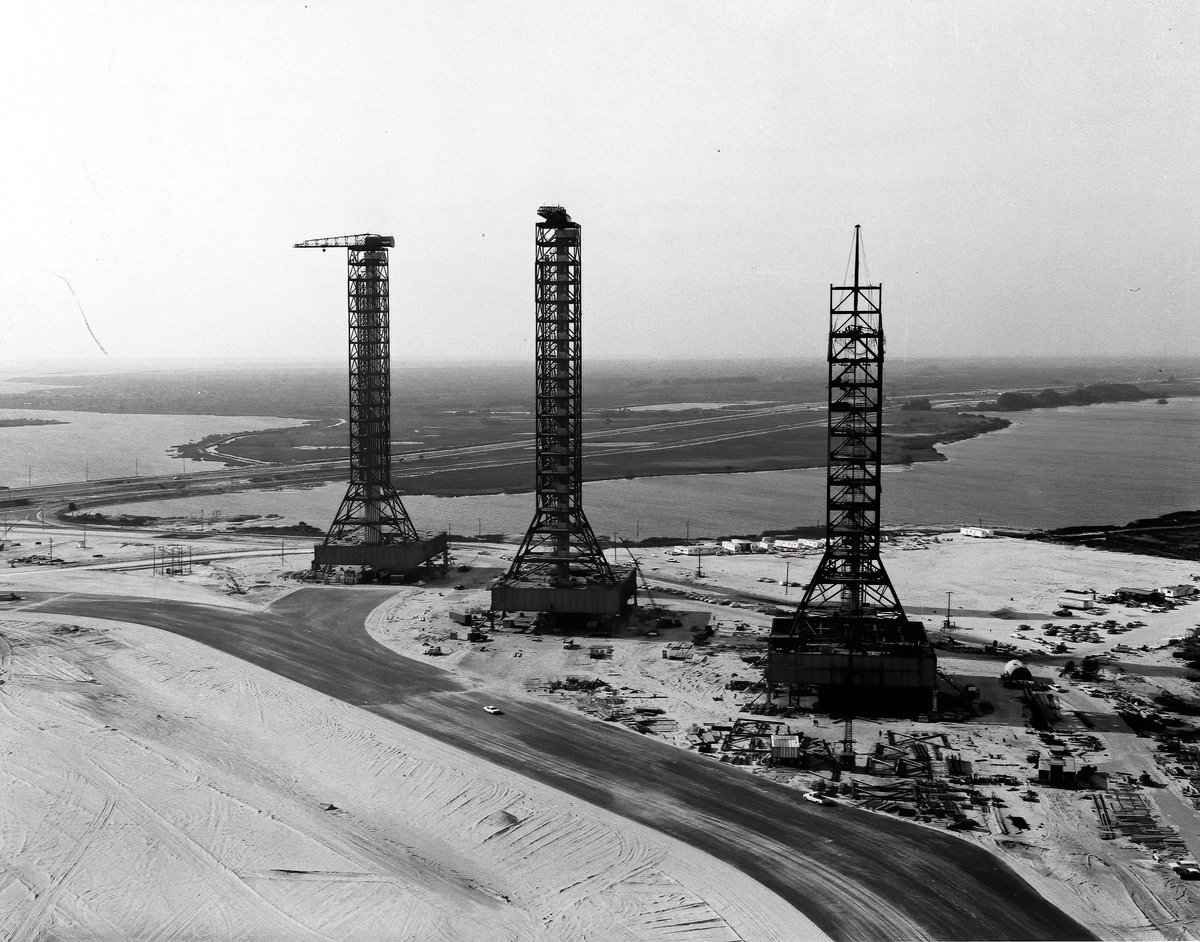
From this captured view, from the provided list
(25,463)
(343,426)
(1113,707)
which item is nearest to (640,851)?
(1113,707)

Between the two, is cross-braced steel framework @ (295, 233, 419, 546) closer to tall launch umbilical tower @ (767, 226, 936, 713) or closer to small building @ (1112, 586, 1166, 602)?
tall launch umbilical tower @ (767, 226, 936, 713)

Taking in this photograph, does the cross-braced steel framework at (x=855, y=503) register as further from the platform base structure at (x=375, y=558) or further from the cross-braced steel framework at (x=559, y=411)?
the platform base structure at (x=375, y=558)

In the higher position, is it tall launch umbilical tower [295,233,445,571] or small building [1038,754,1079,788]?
tall launch umbilical tower [295,233,445,571]

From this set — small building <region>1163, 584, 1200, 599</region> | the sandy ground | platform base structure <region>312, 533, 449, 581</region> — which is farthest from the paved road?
small building <region>1163, 584, 1200, 599</region>

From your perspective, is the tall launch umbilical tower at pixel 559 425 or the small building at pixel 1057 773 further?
the tall launch umbilical tower at pixel 559 425

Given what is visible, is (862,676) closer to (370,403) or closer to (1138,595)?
(1138,595)

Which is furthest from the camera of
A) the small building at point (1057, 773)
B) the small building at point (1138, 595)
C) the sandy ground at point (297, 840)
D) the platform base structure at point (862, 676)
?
the small building at point (1138, 595)

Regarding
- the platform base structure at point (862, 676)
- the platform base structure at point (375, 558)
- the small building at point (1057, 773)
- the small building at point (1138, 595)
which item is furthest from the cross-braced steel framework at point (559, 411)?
the small building at point (1138, 595)
